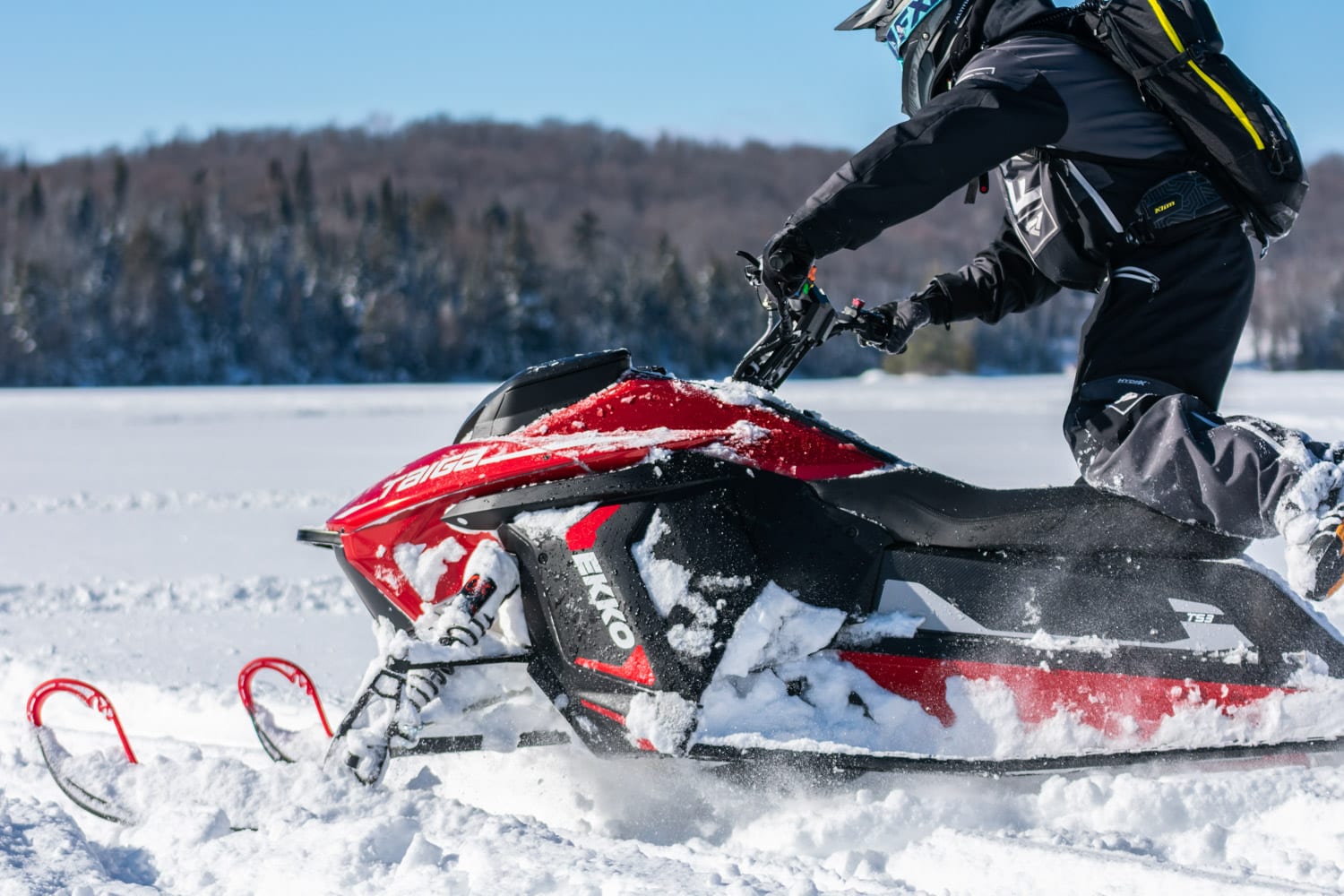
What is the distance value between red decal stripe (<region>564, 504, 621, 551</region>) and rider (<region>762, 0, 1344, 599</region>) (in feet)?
1.66

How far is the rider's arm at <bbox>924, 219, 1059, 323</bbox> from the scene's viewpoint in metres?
2.58

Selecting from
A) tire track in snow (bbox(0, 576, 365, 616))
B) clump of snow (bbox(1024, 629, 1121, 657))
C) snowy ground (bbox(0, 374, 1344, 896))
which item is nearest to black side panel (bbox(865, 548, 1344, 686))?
clump of snow (bbox(1024, 629, 1121, 657))

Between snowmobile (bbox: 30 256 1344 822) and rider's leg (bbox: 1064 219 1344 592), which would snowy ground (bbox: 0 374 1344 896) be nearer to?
snowmobile (bbox: 30 256 1344 822)

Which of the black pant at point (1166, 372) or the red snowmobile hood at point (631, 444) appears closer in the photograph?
the black pant at point (1166, 372)

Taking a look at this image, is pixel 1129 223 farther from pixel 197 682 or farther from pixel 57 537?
pixel 57 537

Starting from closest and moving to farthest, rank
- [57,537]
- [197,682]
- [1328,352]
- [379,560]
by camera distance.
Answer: [379,560], [197,682], [57,537], [1328,352]

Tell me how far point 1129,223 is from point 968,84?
0.39m

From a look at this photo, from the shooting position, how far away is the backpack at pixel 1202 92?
187cm

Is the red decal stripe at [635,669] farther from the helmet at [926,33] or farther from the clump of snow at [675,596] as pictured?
the helmet at [926,33]

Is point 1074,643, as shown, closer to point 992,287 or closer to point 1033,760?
point 1033,760

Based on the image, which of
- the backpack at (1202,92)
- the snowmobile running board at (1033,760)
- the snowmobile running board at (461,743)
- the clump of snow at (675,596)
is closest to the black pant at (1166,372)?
the backpack at (1202,92)

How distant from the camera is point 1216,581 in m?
1.87

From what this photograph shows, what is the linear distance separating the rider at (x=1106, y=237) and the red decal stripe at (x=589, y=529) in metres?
0.51

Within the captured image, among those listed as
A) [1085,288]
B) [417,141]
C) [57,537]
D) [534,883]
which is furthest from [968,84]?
[417,141]
